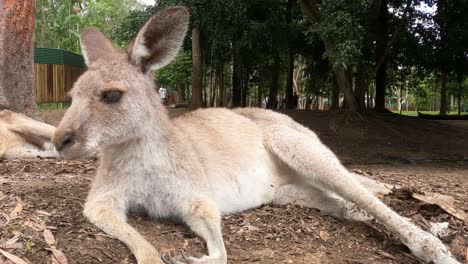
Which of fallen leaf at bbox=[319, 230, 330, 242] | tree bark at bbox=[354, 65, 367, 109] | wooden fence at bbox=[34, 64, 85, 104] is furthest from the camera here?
tree bark at bbox=[354, 65, 367, 109]

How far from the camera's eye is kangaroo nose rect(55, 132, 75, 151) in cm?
317

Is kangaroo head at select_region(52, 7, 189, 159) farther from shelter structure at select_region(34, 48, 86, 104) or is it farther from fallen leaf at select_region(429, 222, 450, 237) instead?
shelter structure at select_region(34, 48, 86, 104)

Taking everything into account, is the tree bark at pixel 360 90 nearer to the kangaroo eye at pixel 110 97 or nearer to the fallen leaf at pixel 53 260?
the kangaroo eye at pixel 110 97

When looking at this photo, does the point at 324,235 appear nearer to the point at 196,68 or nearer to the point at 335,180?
the point at 335,180

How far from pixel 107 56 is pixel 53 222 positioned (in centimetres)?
133

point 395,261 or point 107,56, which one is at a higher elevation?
point 107,56

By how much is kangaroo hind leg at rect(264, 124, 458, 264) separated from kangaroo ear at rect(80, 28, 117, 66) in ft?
5.81

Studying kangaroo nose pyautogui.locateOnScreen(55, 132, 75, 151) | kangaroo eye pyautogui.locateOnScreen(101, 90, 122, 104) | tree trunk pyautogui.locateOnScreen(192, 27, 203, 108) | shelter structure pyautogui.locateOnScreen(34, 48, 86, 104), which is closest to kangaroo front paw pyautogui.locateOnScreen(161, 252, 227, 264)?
kangaroo nose pyautogui.locateOnScreen(55, 132, 75, 151)

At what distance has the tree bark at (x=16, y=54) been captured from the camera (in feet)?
24.6

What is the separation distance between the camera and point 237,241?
3.75 metres

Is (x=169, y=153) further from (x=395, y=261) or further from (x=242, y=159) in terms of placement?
(x=395, y=261)

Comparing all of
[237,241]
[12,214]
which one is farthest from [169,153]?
[12,214]

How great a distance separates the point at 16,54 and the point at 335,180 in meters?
5.73

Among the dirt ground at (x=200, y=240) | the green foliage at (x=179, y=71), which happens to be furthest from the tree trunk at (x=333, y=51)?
the green foliage at (x=179, y=71)
